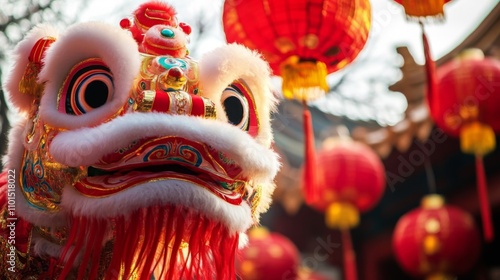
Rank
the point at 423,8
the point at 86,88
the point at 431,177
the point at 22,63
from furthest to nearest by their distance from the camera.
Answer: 1. the point at 431,177
2. the point at 423,8
3. the point at 22,63
4. the point at 86,88

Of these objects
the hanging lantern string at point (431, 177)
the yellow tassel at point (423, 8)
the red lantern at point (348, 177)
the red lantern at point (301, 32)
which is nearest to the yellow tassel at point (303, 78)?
the red lantern at point (301, 32)

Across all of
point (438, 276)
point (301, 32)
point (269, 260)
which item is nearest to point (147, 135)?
point (301, 32)

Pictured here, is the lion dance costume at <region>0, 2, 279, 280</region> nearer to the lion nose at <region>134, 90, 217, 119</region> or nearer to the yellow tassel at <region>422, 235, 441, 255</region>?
the lion nose at <region>134, 90, 217, 119</region>

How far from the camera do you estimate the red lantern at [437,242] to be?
4821 mm

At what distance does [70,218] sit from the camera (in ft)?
4.27

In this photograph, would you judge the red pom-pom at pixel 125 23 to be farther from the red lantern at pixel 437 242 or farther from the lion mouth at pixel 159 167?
the red lantern at pixel 437 242

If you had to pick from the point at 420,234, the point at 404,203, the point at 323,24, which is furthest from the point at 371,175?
the point at 323,24

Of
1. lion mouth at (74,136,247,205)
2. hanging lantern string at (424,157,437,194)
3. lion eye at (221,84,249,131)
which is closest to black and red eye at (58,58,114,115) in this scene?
lion mouth at (74,136,247,205)

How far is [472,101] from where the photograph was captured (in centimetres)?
402

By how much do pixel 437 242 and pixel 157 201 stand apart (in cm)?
396

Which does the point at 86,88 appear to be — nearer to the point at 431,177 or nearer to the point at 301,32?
the point at 301,32

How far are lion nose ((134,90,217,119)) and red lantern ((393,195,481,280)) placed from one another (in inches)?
151

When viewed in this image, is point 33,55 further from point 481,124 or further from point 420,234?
point 420,234

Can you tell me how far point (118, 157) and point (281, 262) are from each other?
4.40 m
